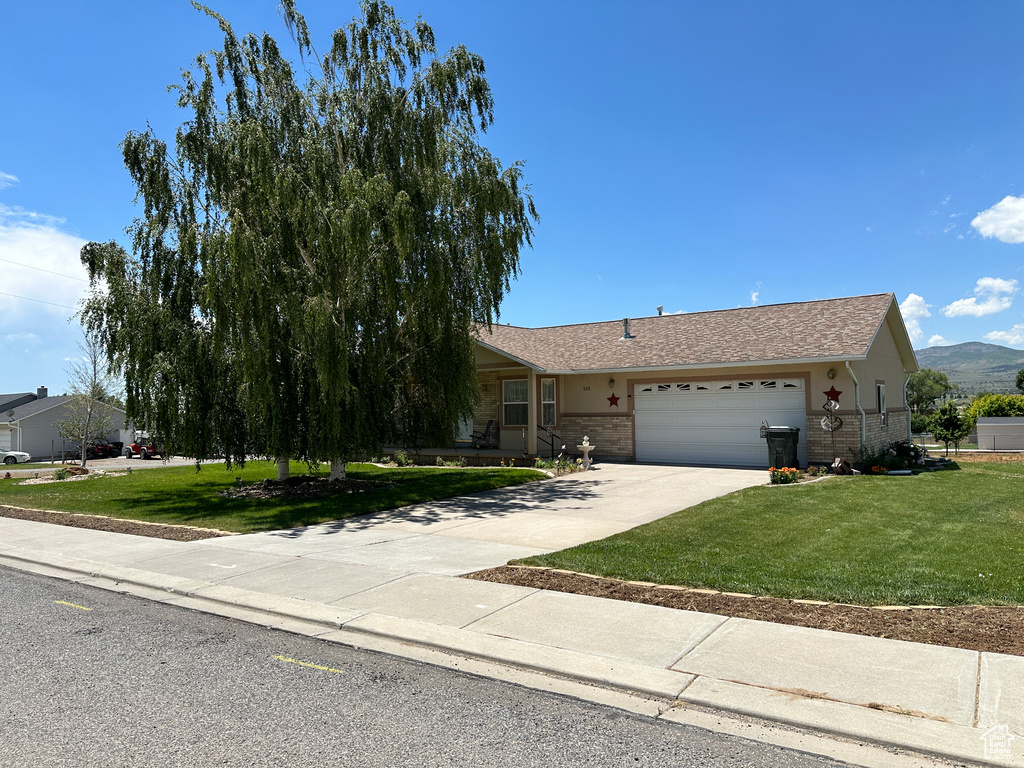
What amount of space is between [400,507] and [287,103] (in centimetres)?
862

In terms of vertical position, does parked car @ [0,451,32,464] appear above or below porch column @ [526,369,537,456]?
below

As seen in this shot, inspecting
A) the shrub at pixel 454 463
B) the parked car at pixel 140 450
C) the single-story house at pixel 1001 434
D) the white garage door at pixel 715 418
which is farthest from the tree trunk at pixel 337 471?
the parked car at pixel 140 450

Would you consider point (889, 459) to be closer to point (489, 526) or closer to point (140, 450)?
point (489, 526)

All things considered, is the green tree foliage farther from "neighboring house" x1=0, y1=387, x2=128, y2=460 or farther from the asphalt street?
the asphalt street

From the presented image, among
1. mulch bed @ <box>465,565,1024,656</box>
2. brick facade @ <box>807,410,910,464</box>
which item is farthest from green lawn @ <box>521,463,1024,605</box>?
A: brick facade @ <box>807,410,910,464</box>

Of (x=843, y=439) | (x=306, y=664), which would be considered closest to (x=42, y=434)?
(x=843, y=439)

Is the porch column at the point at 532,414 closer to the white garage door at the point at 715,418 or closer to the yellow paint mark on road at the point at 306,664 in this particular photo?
the white garage door at the point at 715,418

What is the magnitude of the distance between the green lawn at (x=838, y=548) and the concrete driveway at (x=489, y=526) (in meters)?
0.74

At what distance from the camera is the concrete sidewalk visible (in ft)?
13.2

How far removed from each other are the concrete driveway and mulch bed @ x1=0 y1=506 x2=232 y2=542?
840 millimetres

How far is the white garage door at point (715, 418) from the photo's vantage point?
58.6 feet

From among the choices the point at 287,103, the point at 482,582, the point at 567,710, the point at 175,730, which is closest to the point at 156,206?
the point at 287,103

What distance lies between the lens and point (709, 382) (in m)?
18.9

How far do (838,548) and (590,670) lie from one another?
481cm
